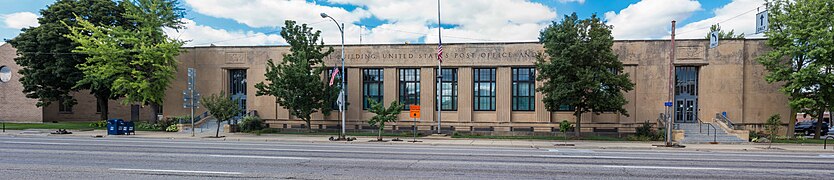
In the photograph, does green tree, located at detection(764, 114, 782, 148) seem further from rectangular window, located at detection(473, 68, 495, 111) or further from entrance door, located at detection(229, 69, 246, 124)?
entrance door, located at detection(229, 69, 246, 124)

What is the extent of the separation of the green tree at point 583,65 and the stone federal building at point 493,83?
538 centimetres

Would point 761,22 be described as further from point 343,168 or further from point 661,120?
point 343,168

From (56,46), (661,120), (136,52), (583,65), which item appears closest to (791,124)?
(661,120)

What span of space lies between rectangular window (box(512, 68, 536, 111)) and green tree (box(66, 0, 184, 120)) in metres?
23.6

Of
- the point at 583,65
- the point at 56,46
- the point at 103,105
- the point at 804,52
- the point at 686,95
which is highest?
the point at 56,46

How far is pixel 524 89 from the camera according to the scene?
31609 millimetres

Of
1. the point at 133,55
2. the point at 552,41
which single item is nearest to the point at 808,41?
the point at 552,41

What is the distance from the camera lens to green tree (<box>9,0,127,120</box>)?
1375 inches

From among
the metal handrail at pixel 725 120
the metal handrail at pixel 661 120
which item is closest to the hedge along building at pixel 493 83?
the metal handrail at pixel 661 120

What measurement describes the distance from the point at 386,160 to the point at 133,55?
26.7 metres

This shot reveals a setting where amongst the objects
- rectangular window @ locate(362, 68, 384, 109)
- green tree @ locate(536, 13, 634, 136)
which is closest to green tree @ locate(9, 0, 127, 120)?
rectangular window @ locate(362, 68, 384, 109)

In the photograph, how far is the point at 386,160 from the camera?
1333 centimetres

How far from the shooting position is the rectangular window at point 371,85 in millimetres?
33250

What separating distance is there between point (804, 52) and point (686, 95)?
6.70 metres
